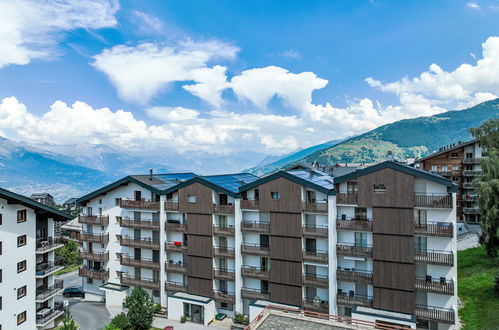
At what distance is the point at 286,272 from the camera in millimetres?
32156

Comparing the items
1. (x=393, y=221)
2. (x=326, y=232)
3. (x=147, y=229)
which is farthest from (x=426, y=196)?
(x=147, y=229)

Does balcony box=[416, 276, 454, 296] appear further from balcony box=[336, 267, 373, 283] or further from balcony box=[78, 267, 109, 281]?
balcony box=[78, 267, 109, 281]

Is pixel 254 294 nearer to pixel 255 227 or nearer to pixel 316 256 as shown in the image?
pixel 255 227

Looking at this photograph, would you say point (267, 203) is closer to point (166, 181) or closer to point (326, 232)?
point (326, 232)

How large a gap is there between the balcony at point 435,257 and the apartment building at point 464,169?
1332 inches

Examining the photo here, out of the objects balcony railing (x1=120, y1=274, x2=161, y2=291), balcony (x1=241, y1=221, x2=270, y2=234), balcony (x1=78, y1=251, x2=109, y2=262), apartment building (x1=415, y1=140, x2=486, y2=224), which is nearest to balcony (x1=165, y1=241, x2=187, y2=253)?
balcony railing (x1=120, y1=274, x2=161, y2=291)

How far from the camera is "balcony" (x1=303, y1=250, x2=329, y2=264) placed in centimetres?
3092

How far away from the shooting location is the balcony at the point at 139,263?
37969mm

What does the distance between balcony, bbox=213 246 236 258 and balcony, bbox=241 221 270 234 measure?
2.83 metres

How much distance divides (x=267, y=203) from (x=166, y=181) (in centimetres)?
1660

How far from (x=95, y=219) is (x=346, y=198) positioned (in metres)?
30.5

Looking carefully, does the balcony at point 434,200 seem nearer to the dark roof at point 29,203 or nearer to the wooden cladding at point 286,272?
the wooden cladding at point 286,272

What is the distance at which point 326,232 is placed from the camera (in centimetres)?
3086

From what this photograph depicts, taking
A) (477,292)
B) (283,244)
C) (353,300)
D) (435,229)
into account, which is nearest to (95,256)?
(283,244)
